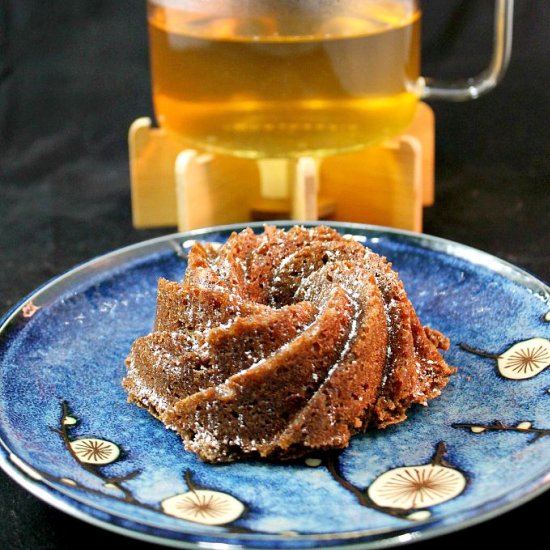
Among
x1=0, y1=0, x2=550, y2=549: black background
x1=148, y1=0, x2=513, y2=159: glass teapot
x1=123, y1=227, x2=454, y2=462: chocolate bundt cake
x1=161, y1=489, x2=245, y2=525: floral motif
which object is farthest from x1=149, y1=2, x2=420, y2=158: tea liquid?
x1=161, y1=489, x2=245, y2=525: floral motif

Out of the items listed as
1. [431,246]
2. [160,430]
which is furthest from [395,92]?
[160,430]

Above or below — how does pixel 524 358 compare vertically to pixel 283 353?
below

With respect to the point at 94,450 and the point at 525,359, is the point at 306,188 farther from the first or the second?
A: the point at 94,450

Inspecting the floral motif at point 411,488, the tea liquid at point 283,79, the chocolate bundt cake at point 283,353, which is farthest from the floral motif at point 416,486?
the tea liquid at point 283,79

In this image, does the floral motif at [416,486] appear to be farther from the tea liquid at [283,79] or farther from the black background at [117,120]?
the black background at [117,120]

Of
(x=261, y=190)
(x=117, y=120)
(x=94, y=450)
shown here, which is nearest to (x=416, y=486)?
(x=94, y=450)
